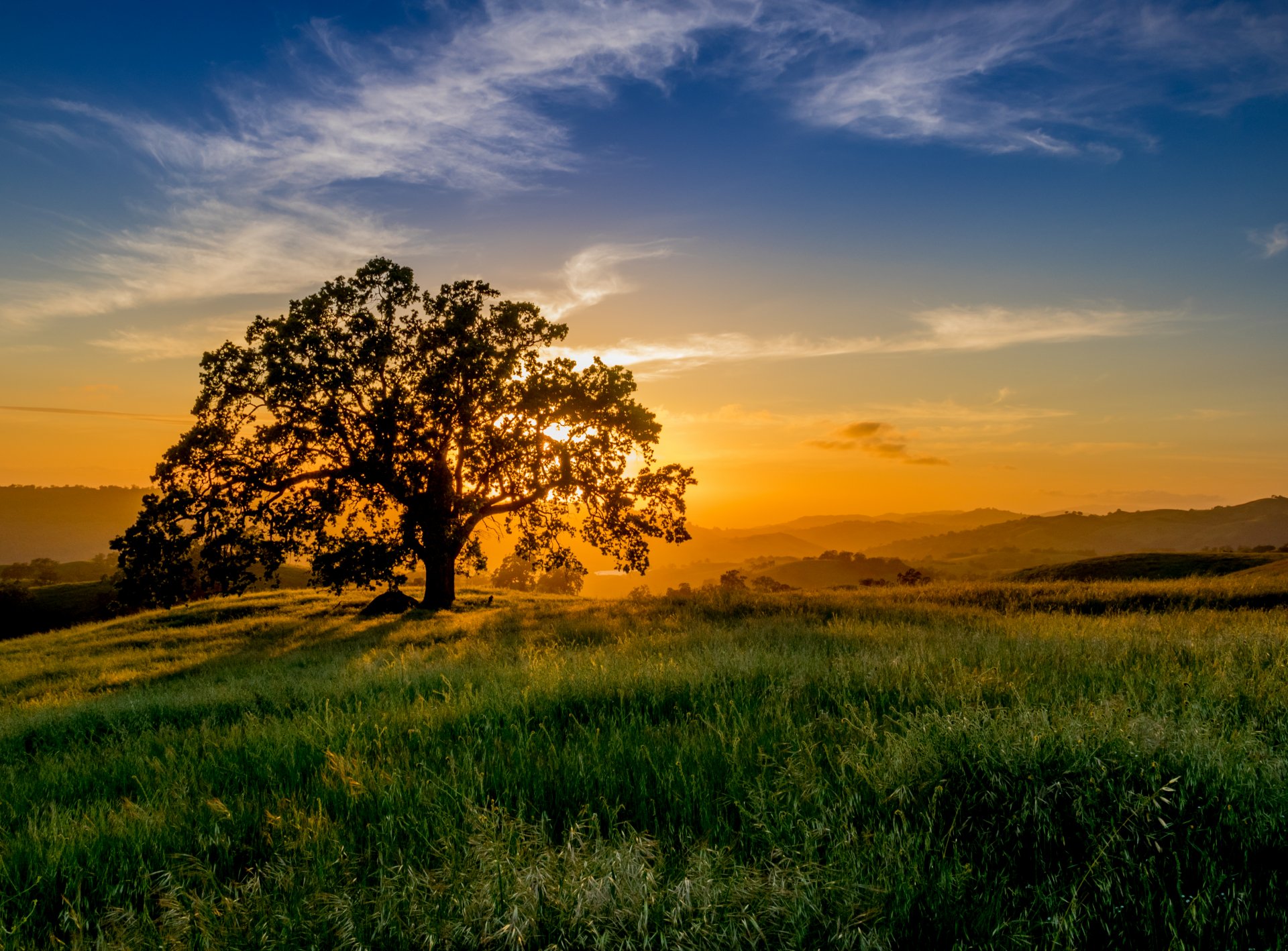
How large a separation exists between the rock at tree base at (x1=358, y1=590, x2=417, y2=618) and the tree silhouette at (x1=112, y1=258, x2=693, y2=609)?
3.35ft

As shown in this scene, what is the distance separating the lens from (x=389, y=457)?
82.2ft

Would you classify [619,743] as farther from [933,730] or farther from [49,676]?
[49,676]

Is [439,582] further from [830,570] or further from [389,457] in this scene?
[830,570]

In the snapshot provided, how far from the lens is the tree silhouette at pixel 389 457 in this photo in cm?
2417

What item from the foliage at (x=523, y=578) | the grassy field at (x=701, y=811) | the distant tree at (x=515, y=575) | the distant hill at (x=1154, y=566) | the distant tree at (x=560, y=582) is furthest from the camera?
the distant tree at (x=515, y=575)

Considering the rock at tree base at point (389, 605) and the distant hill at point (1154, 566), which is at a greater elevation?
the rock at tree base at point (389, 605)

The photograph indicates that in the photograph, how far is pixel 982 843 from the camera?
128 inches

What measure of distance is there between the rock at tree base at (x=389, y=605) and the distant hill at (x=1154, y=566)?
26.1 metres

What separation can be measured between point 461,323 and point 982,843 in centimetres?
2525

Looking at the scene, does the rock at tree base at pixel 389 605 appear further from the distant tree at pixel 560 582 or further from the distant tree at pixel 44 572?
the distant tree at pixel 560 582

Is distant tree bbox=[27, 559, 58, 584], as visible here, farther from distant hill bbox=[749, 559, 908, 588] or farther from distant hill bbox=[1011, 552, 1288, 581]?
distant hill bbox=[749, 559, 908, 588]

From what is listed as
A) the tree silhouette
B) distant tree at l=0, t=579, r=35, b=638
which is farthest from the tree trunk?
distant tree at l=0, t=579, r=35, b=638

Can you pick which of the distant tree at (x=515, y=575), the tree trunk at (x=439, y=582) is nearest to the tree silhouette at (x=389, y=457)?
the tree trunk at (x=439, y=582)

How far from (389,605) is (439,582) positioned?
2074 mm
